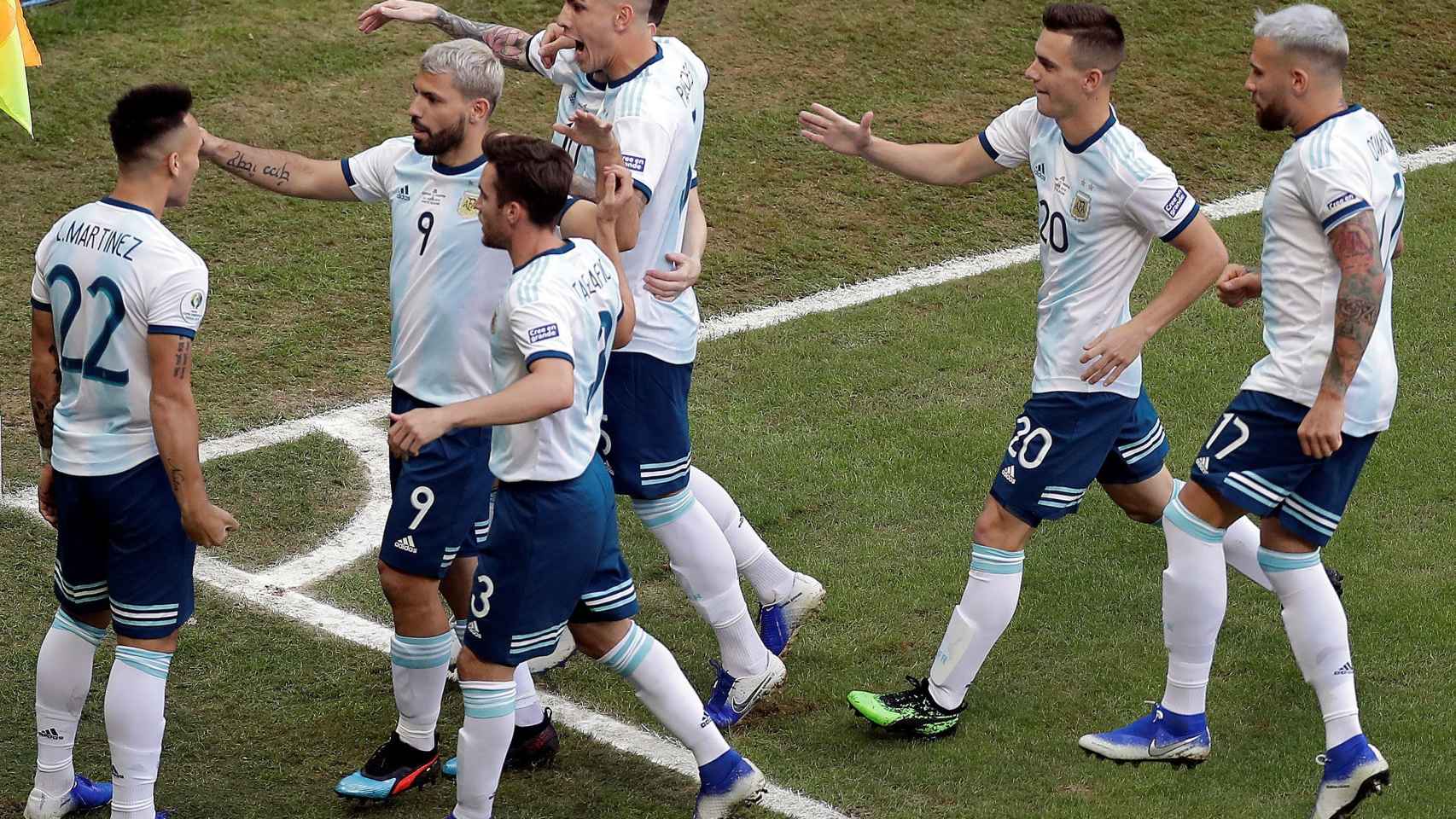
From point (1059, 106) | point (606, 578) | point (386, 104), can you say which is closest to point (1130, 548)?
point (1059, 106)

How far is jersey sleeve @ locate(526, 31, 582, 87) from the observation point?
581 centimetres

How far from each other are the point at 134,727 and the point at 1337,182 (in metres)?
3.74

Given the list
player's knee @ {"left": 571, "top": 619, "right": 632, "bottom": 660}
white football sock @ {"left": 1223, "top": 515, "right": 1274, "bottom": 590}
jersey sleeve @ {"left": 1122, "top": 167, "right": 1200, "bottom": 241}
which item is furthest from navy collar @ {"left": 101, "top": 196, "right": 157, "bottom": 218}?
white football sock @ {"left": 1223, "top": 515, "right": 1274, "bottom": 590}

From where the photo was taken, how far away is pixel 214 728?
223 inches

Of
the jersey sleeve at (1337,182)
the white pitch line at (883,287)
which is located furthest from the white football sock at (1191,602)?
the white pitch line at (883,287)

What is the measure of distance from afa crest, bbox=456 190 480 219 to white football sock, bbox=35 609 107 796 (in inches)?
64.1

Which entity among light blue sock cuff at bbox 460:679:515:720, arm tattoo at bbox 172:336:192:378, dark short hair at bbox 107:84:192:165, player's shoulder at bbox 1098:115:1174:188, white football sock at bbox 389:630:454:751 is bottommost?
white football sock at bbox 389:630:454:751

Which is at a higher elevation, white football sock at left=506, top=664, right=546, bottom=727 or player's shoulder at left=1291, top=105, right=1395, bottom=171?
player's shoulder at left=1291, top=105, right=1395, bottom=171

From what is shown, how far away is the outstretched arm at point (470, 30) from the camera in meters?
6.03

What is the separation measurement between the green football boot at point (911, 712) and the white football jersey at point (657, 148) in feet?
4.25

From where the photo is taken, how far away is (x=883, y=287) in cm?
1004

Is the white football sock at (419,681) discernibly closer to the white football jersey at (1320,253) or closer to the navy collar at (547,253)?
the navy collar at (547,253)

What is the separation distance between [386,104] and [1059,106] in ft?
24.6

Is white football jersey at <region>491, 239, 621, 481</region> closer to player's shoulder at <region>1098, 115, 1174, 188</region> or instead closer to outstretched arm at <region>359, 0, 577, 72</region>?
outstretched arm at <region>359, 0, 577, 72</region>
